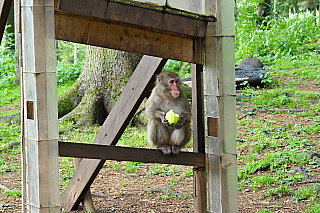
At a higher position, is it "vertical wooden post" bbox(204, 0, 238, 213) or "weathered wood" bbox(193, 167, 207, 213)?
"vertical wooden post" bbox(204, 0, 238, 213)

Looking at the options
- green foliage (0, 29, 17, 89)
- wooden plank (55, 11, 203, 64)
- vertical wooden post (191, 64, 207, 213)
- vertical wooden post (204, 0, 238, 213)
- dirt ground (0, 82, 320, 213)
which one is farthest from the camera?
green foliage (0, 29, 17, 89)

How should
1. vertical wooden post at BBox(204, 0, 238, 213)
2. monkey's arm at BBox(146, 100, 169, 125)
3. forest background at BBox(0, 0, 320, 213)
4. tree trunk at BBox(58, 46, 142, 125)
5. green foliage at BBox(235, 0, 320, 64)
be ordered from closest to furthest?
vertical wooden post at BBox(204, 0, 238, 213), monkey's arm at BBox(146, 100, 169, 125), forest background at BBox(0, 0, 320, 213), tree trunk at BBox(58, 46, 142, 125), green foliage at BBox(235, 0, 320, 64)

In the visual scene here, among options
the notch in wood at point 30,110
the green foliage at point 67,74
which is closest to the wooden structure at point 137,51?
the notch in wood at point 30,110

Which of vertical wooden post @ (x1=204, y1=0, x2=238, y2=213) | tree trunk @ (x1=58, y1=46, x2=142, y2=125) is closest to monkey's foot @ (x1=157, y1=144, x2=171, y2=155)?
vertical wooden post @ (x1=204, y1=0, x2=238, y2=213)

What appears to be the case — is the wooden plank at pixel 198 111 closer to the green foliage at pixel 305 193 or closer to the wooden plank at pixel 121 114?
the wooden plank at pixel 121 114

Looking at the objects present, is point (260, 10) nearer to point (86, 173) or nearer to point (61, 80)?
point (61, 80)

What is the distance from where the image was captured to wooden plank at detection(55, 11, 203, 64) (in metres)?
3.27

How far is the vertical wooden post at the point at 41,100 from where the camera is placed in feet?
9.31

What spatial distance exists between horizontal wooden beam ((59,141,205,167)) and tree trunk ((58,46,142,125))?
14.6 feet

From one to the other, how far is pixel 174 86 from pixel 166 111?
33 cm

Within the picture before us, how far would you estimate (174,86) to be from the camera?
4.89 meters

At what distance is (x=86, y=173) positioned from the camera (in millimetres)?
4836

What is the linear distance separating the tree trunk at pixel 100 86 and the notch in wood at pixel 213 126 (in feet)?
16.0

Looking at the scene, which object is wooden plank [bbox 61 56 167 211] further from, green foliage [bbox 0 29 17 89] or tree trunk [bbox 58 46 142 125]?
green foliage [bbox 0 29 17 89]
